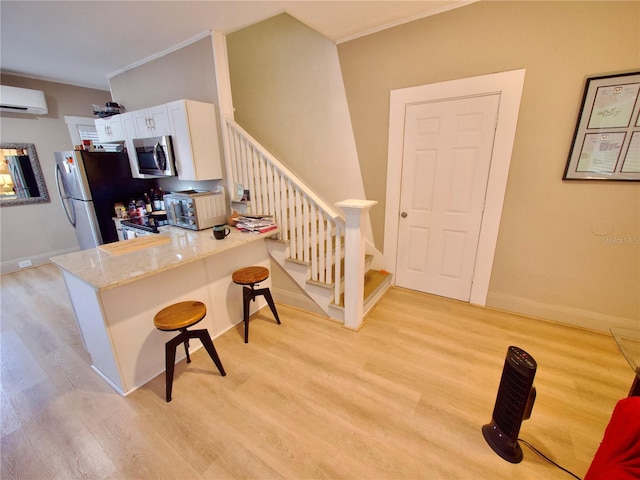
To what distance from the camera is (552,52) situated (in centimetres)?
205

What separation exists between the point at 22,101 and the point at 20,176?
1048mm

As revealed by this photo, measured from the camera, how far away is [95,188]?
332 cm

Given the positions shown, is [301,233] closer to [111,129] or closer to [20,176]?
[111,129]

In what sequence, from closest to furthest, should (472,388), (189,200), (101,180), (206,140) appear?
(472,388), (189,200), (206,140), (101,180)

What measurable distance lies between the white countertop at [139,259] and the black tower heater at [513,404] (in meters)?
1.94

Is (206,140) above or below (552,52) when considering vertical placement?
below

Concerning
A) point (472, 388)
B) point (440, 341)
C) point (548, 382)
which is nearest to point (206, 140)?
point (440, 341)

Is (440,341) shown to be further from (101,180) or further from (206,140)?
(101,180)

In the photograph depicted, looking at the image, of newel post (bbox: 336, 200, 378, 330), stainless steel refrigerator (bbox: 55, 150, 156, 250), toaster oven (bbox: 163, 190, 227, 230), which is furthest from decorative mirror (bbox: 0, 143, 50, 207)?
newel post (bbox: 336, 200, 378, 330)

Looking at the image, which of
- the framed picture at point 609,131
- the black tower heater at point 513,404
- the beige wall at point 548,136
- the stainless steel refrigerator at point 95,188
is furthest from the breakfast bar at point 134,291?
the framed picture at point 609,131

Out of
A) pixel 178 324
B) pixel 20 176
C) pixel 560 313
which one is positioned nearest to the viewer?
pixel 178 324

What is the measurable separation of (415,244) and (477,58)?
5.92 feet

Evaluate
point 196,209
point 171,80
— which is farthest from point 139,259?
point 171,80

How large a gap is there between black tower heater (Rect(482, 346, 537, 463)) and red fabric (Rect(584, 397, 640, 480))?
32 cm
